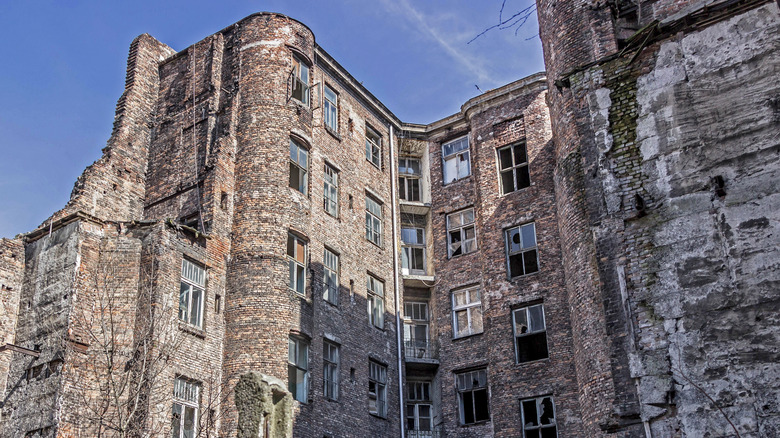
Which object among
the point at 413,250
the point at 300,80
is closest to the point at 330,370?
the point at 413,250

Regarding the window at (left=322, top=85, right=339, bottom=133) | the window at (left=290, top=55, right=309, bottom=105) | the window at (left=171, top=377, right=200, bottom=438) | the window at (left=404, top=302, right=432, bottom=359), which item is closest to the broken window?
the window at (left=404, top=302, right=432, bottom=359)

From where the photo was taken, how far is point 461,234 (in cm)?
2923

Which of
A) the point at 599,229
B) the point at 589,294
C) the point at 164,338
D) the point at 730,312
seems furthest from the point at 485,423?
the point at 730,312

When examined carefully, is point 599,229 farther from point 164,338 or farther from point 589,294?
point 164,338

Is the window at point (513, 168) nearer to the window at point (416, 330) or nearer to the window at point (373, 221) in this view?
the window at point (373, 221)

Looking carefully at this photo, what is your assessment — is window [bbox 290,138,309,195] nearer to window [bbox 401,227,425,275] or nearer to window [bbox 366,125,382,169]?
window [bbox 366,125,382,169]

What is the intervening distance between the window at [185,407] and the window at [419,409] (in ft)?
27.0

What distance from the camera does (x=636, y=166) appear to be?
1395 centimetres

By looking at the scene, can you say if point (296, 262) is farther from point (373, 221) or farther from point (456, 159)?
point (456, 159)

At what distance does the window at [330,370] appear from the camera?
78.2 ft

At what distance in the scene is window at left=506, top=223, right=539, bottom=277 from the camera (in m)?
26.6

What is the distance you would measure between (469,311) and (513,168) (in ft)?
16.7

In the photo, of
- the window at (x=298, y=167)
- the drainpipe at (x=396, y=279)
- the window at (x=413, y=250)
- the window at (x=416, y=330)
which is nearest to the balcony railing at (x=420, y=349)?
the window at (x=416, y=330)

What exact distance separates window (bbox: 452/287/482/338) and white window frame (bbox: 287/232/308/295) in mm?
6286
